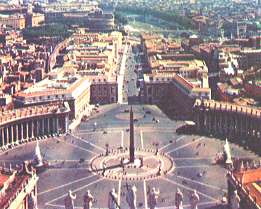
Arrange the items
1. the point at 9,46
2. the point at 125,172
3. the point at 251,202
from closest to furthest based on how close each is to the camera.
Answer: the point at 251,202, the point at 125,172, the point at 9,46

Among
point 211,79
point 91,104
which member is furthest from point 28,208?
point 211,79

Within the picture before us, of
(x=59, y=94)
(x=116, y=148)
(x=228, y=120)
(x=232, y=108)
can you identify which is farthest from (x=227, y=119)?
(x=59, y=94)

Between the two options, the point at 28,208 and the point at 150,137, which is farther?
the point at 150,137

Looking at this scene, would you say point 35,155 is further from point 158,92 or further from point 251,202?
point 158,92

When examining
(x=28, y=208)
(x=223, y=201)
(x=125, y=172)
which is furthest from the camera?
(x=125, y=172)

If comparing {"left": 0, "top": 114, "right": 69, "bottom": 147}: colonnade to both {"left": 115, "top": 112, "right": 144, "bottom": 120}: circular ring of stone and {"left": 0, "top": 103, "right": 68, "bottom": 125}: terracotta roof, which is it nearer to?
{"left": 0, "top": 103, "right": 68, "bottom": 125}: terracotta roof

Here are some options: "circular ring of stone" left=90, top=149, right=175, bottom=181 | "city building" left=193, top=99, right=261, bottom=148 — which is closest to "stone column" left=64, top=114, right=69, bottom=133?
"circular ring of stone" left=90, top=149, right=175, bottom=181
